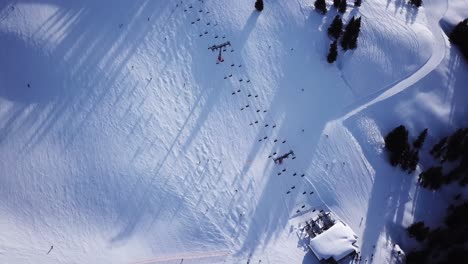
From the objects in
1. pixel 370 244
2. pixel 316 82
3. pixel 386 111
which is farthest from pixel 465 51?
pixel 370 244

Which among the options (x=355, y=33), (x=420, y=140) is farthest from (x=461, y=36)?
(x=420, y=140)

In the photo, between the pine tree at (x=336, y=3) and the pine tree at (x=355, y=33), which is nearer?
the pine tree at (x=355, y=33)

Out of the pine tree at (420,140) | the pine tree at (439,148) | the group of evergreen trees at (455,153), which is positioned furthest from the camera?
the pine tree at (439,148)

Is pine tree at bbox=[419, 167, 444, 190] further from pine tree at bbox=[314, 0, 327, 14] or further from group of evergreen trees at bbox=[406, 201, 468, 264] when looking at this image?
pine tree at bbox=[314, 0, 327, 14]

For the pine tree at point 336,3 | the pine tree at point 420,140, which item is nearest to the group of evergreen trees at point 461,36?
the pine tree at point 336,3

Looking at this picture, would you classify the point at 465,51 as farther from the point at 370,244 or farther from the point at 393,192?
the point at 370,244

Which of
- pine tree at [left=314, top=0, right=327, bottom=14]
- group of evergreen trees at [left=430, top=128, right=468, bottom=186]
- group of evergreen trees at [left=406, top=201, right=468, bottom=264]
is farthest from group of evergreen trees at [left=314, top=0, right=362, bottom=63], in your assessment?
group of evergreen trees at [left=406, top=201, right=468, bottom=264]

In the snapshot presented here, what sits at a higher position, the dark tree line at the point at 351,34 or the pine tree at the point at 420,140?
the dark tree line at the point at 351,34

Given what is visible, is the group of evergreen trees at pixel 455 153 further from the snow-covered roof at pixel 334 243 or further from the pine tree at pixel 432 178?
the snow-covered roof at pixel 334 243
